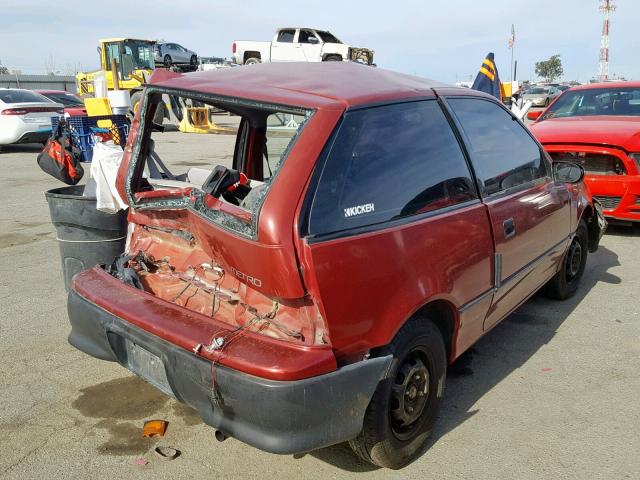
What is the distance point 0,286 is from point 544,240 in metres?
4.59

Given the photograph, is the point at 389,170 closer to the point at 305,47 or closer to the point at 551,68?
the point at 305,47

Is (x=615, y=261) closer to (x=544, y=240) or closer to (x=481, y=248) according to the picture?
(x=544, y=240)

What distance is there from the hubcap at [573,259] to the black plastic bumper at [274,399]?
3.04 metres

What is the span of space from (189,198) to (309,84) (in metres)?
0.79

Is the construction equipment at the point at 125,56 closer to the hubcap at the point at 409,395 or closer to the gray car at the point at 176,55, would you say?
the gray car at the point at 176,55

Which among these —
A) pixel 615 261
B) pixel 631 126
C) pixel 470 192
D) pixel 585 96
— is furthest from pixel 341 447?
pixel 585 96

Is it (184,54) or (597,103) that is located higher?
(184,54)

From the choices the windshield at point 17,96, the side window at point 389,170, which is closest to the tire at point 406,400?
the side window at point 389,170

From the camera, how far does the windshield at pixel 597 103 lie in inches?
299

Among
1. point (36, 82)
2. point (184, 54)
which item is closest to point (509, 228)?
point (184, 54)

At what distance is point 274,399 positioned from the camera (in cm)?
209

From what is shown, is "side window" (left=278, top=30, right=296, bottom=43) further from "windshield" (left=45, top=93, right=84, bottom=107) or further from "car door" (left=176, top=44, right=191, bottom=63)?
"car door" (left=176, top=44, right=191, bottom=63)

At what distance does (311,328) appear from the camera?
2262 mm

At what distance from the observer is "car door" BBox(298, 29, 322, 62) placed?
24.4 meters
